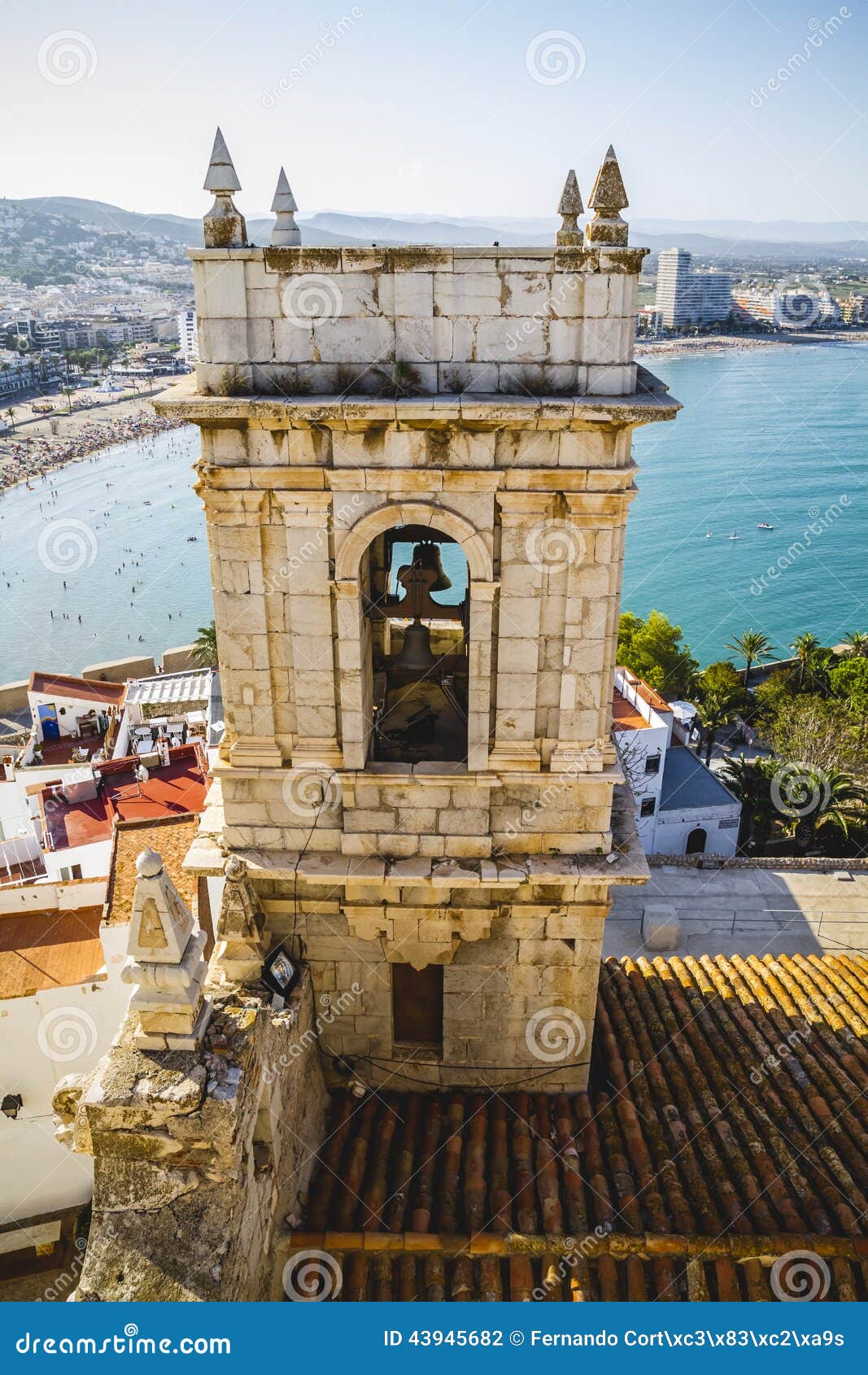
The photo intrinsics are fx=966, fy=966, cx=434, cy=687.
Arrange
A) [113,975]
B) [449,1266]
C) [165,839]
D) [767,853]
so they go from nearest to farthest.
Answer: [449,1266] → [113,975] → [165,839] → [767,853]

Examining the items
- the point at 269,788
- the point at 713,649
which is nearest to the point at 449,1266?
the point at 269,788

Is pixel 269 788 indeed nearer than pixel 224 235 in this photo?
No

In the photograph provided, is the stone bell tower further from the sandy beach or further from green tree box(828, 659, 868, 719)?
the sandy beach

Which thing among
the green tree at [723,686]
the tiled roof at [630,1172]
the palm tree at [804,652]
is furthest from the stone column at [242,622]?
the palm tree at [804,652]

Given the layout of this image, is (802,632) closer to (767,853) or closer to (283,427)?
(767,853)

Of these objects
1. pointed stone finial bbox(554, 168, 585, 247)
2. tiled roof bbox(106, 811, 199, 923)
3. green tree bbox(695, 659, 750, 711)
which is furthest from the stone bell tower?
green tree bbox(695, 659, 750, 711)

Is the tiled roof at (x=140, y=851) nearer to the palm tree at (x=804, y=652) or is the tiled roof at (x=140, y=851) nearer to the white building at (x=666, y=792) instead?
the white building at (x=666, y=792)

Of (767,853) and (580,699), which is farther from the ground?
(580,699)
